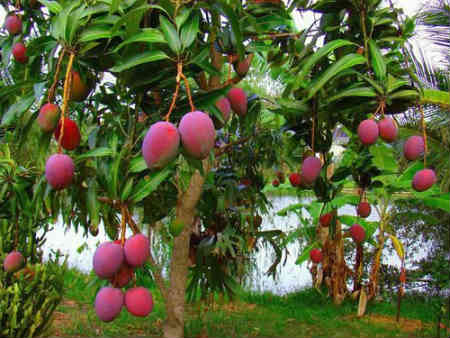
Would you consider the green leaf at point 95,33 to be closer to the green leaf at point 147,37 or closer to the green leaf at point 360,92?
the green leaf at point 147,37

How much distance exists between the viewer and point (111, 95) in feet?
3.47

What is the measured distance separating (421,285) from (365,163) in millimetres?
3400

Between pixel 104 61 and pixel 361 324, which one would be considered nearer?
pixel 104 61

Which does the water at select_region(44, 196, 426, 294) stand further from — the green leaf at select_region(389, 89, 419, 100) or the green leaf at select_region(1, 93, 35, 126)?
the green leaf at select_region(1, 93, 35, 126)

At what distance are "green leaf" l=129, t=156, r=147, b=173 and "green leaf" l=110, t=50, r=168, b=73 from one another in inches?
5.6

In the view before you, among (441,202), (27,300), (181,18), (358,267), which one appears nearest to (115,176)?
(181,18)

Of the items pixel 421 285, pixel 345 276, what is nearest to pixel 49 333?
pixel 345 276

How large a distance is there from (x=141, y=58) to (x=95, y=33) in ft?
0.36

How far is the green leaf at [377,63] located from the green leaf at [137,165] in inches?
17.6

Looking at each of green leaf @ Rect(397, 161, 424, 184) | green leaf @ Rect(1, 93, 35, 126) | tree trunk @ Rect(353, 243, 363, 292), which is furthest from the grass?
green leaf @ Rect(1, 93, 35, 126)

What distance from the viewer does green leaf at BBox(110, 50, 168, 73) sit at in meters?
0.60

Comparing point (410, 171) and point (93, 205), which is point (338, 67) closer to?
point (93, 205)

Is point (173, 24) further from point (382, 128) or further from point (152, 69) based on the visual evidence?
point (382, 128)

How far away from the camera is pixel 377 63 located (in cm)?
80
